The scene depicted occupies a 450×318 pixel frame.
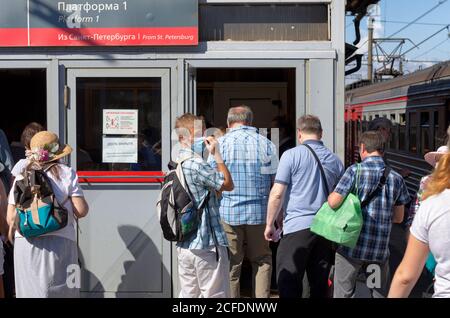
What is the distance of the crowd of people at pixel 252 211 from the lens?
4.55 meters

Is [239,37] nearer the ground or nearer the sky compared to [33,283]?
nearer the sky

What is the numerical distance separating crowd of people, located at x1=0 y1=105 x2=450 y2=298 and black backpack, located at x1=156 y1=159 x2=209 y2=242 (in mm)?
52

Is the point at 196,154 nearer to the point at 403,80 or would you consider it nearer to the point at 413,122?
the point at 413,122

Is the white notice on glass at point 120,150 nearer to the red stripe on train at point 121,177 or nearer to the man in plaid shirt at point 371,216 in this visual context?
the red stripe on train at point 121,177

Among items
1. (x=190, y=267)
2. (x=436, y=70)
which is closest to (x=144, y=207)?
(x=190, y=267)

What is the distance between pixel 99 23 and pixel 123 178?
4.61ft

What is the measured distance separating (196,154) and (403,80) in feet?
38.0

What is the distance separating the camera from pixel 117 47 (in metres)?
5.87

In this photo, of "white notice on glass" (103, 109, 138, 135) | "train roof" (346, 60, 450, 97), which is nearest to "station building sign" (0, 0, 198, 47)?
"white notice on glass" (103, 109, 138, 135)

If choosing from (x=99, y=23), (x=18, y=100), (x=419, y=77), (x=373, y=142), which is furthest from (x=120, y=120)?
(x=419, y=77)

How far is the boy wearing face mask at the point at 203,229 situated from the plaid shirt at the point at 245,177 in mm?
696

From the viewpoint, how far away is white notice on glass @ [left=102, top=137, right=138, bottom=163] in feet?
19.5

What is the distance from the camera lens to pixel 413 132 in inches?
533

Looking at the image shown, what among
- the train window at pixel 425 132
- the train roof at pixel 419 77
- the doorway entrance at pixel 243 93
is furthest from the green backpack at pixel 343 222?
the train window at pixel 425 132
